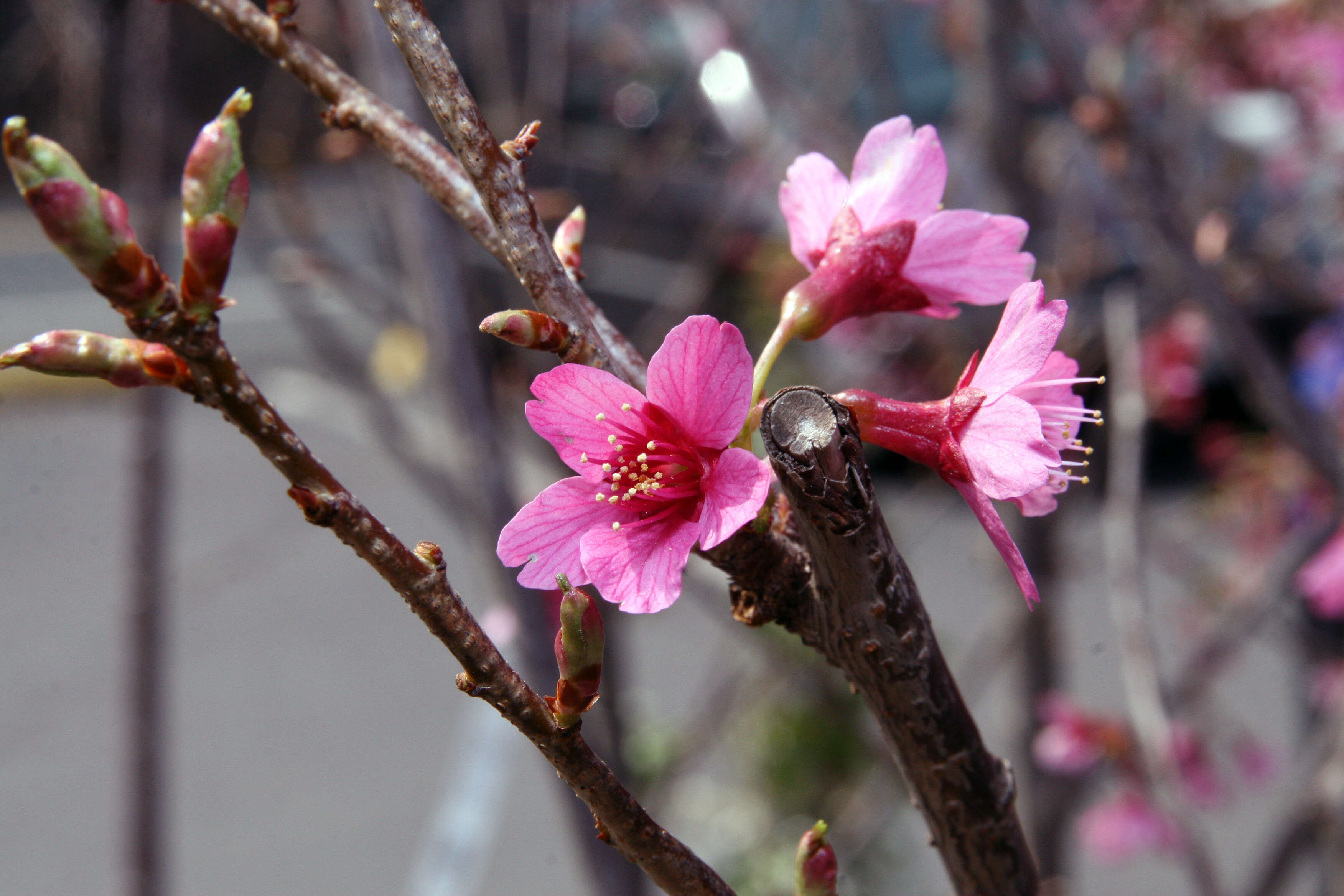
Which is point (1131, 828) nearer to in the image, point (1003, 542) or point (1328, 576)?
point (1328, 576)

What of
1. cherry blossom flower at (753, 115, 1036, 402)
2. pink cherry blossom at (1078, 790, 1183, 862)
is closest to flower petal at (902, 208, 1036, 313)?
cherry blossom flower at (753, 115, 1036, 402)

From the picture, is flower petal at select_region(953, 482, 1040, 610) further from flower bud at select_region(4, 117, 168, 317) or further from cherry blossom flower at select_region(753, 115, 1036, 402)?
flower bud at select_region(4, 117, 168, 317)

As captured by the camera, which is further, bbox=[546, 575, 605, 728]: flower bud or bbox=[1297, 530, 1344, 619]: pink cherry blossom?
bbox=[1297, 530, 1344, 619]: pink cherry blossom

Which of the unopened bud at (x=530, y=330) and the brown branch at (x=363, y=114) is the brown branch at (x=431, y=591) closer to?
the unopened bud at (x=530, y=330)

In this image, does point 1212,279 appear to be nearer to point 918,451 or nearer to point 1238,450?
point 918,451

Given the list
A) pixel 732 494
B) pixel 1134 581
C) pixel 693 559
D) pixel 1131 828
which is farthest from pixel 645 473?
pixel 1131 828
